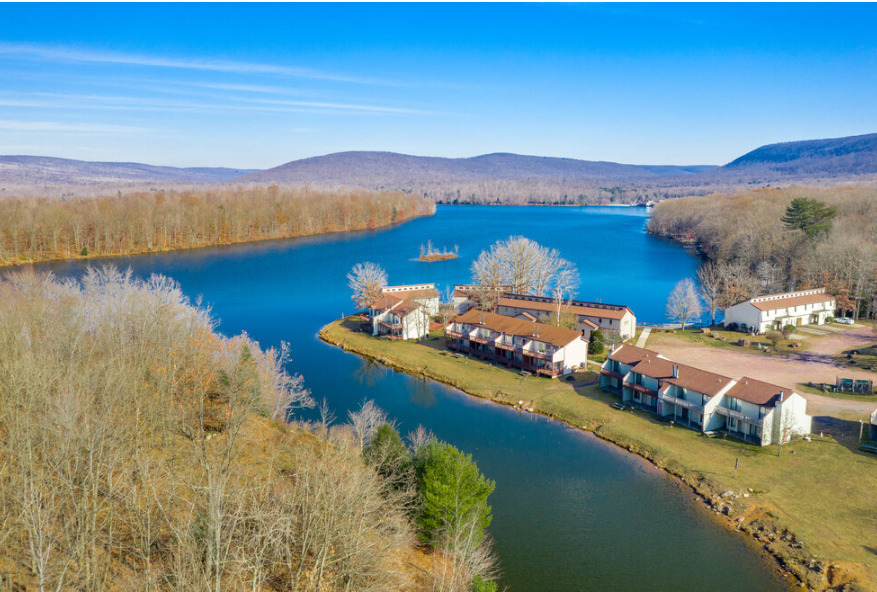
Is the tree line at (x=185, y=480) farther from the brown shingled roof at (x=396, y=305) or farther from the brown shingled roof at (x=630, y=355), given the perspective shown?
the brown shingled roof at (x=396, y=305)

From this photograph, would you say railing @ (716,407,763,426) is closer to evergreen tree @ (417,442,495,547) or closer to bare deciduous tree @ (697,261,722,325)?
evergreen tree @ (417,442,495,547)

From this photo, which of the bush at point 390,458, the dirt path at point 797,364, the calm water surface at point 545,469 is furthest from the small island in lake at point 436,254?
the bush at point 390,458

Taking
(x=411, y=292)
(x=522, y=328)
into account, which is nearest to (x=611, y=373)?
(x=522, y=328)

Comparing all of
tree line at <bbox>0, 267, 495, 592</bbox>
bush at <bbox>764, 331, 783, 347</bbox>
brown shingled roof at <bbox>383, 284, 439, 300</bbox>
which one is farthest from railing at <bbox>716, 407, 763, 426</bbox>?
brown shingled roof at <bbox>383, 284, 439, 300</bbox>

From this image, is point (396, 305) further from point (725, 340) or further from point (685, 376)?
point (725, 340)

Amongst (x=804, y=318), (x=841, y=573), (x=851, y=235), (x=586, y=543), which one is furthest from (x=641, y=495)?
(x=851, y=235)

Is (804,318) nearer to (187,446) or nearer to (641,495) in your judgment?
(641,495)
